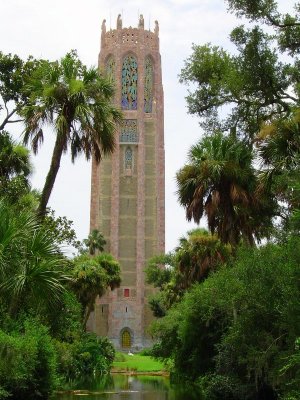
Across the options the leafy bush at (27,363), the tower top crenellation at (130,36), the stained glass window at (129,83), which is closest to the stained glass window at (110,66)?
the stained glass window at (129,83)

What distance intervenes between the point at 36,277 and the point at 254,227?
850 centimetres

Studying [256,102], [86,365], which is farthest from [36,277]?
[86,365]

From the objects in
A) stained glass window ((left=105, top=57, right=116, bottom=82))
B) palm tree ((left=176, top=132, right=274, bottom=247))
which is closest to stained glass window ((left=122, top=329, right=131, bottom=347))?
stained glass window ((left=105, top=57, right=116, bottom=82))

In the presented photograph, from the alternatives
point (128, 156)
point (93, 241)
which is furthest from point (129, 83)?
point (93, 241)

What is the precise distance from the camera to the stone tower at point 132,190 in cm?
6412

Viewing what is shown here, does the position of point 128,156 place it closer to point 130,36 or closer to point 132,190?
point 132,190

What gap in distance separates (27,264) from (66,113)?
19.0 ft

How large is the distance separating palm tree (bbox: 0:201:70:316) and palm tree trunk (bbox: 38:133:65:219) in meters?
2.81

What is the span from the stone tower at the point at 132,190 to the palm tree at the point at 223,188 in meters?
44.4

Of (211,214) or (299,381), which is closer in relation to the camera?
(299,381)

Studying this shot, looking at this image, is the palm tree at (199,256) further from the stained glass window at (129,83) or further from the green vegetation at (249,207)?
the stained glass window at (129,83)

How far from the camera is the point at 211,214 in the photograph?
2005 centimetres

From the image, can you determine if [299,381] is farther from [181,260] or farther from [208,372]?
[181,260]

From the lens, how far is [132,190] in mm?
67250
